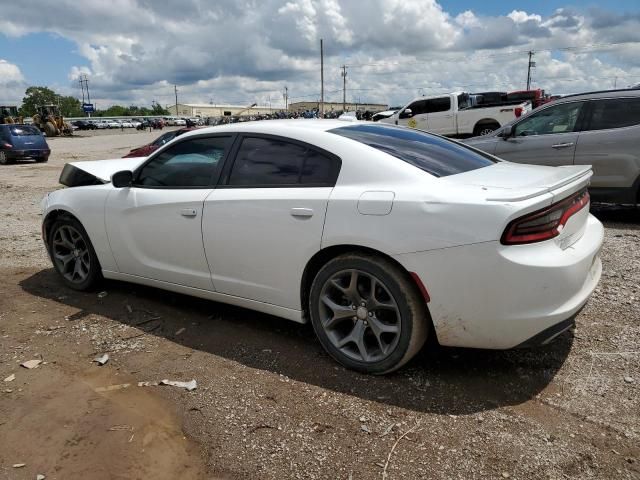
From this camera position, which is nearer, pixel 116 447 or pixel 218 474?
pixel 218 474

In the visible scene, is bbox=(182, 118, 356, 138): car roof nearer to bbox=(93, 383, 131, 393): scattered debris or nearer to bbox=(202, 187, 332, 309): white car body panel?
bbox=(202, 187, 332, 309): white car body panel

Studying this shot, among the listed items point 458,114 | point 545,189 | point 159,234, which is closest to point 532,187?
point 545,189

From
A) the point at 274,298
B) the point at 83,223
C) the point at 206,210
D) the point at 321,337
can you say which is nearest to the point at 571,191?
the point at 321,337

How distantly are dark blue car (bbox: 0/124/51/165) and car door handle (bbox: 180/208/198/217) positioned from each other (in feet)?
67.8

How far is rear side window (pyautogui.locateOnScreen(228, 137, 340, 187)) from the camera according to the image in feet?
10.5

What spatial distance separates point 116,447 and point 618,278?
4.22m

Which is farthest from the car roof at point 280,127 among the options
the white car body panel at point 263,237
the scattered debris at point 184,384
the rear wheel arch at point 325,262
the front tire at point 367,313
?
the scattered debris at point 184,384

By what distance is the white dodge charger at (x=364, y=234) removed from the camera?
262cm

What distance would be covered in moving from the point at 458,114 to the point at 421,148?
15.1m

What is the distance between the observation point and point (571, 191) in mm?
2889

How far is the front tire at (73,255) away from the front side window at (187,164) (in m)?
0.92

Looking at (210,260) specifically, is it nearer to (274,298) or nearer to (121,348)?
(274,298)

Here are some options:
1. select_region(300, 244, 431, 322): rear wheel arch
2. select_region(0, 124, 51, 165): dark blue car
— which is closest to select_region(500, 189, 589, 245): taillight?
select_region(300, 244, 431, 322): rear wheel arch

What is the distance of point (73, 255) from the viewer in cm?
473
